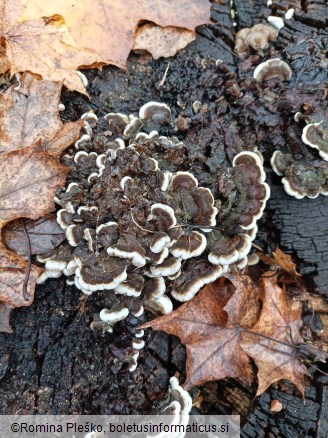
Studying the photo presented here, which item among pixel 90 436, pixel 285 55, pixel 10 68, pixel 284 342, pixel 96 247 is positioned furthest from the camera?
pixel 285 55

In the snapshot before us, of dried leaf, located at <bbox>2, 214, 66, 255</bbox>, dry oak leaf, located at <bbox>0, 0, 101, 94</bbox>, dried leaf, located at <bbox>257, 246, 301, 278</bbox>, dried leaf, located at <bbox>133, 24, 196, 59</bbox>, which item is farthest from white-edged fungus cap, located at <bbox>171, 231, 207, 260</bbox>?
dried leaf, located at <bbox>133, 24, 196, 59</bbox>

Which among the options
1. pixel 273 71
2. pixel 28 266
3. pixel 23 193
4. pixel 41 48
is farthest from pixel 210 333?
pixel 41 48

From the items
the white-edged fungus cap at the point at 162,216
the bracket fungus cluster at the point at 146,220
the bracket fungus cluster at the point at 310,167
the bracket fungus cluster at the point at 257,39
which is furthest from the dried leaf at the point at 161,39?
the white-edged fungus cap at the point at 162,216

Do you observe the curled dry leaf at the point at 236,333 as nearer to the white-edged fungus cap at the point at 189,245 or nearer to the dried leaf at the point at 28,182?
the white-edged fungus cap at the point at 189,245

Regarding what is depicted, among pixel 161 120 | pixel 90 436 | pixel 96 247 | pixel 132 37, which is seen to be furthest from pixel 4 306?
pixel 132 37

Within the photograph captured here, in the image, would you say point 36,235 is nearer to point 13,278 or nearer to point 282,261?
point 13,278

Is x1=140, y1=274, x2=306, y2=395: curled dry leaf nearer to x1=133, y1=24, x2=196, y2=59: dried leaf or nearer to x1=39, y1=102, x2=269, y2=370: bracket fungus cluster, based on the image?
x1=39, y1=102, x2=269, y2=370: bracket fungus cluster

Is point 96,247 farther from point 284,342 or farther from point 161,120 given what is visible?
point 284,342
